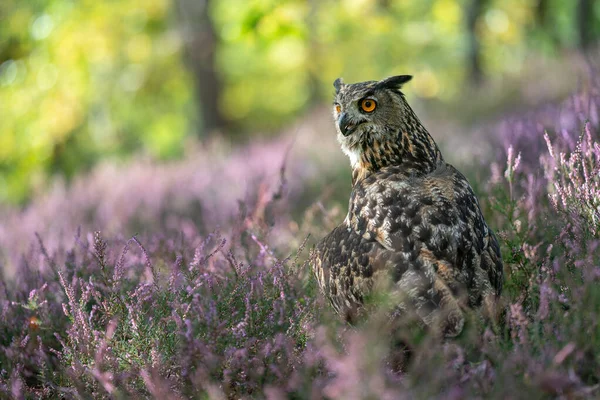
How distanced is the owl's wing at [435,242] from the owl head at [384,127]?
33 centimetres

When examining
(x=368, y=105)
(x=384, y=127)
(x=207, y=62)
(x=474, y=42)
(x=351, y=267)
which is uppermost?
(x=207, y=62)

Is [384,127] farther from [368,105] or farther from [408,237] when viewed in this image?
[408,237]

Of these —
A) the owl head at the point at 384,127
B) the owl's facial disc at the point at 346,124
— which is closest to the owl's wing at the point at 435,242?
the owl head at the point at 384,127

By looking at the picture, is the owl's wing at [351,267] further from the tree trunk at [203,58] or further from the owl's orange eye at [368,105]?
the tree trunk at [203,58]

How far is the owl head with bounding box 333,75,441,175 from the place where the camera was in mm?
2867

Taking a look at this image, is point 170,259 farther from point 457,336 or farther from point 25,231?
point 25,231

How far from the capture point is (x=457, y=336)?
7.15ft

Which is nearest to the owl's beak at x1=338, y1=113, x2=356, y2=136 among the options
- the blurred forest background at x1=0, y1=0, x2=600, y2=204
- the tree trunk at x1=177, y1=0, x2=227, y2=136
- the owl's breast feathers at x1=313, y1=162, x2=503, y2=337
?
the owl's breast feathers at x1=313, y1=162, x2=503, y2=337

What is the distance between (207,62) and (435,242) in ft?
33.5

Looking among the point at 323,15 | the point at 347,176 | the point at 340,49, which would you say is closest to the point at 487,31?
the point at 340,49

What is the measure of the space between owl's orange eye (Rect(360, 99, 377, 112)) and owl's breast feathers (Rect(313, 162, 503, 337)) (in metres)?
0.45

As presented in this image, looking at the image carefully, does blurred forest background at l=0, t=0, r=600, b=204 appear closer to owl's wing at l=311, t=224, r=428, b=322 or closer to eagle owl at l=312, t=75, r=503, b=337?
eagle owl at l=312, t=75, r=503, b=337

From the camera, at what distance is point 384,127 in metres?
2.89

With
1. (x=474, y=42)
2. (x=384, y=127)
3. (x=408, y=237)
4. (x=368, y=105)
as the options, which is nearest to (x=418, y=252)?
(x=408, y=237)
